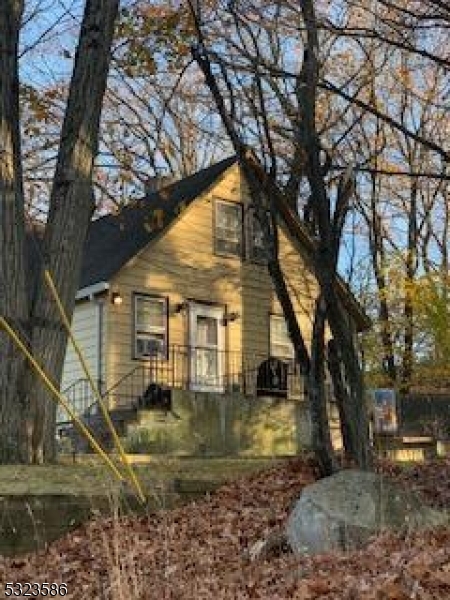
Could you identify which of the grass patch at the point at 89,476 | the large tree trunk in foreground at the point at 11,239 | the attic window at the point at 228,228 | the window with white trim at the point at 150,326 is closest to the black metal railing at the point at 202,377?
the window with white trim at the point at 150,326

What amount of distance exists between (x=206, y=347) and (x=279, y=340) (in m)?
2.36

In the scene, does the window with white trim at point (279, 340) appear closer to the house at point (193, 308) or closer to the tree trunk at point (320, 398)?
the house at point (193, 308)

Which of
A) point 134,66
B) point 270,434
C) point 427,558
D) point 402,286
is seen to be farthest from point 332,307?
point 402,286

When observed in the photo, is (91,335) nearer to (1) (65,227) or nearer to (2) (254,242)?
(2) (254,242)

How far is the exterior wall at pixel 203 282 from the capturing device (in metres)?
18.7

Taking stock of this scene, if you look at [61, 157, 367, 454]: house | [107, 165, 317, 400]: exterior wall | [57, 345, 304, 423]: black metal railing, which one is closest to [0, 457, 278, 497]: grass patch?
[61, 157, 367, 454]: house

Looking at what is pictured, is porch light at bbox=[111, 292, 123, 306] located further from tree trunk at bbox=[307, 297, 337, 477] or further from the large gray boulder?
the large gray boulder

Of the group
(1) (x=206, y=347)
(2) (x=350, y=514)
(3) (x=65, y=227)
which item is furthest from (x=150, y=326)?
(2) (x=350, y=514)

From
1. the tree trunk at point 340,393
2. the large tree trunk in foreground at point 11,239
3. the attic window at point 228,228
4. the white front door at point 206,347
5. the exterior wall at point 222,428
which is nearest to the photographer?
the large tree trunk in foreground at point 11,239

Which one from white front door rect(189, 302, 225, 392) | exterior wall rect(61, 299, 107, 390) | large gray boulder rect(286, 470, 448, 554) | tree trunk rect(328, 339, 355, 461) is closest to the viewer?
large gray boulder rect(286, 470, 448, 554)

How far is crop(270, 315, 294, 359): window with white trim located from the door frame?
152cm

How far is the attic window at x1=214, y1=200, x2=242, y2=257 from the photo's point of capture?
21.1m

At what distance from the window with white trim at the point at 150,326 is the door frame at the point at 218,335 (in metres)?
0.63

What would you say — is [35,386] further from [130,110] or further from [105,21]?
[130,110]
